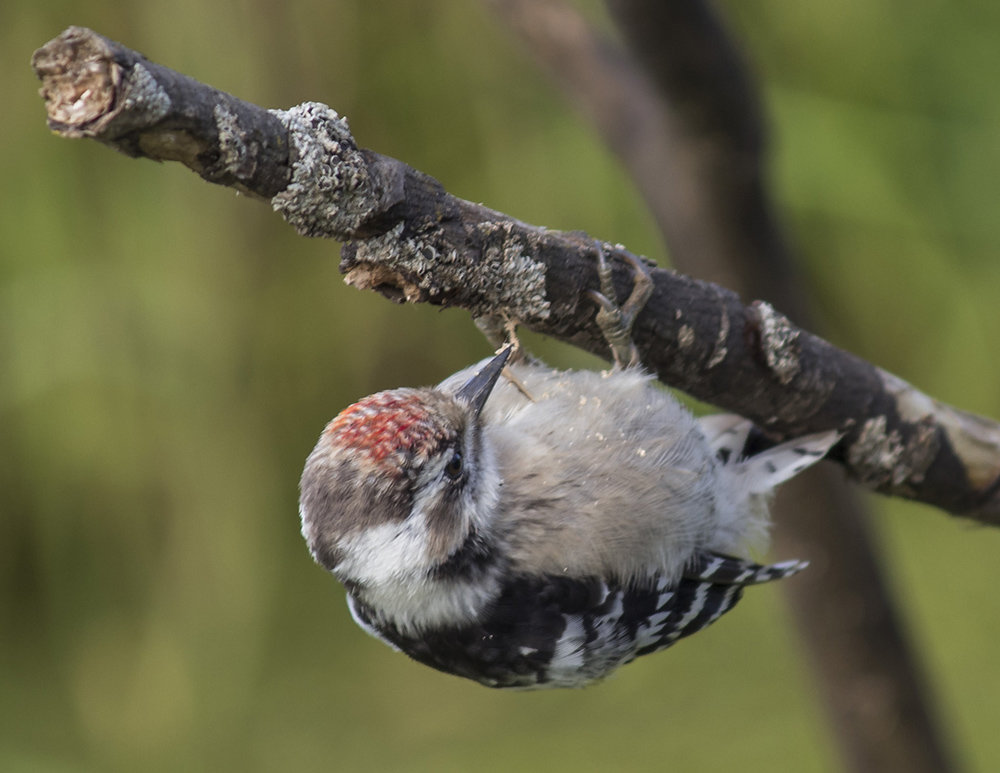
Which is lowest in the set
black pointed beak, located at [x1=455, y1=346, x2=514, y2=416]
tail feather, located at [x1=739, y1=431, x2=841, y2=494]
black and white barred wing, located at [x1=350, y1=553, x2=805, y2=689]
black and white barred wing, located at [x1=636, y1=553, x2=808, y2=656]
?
black and white barred wing, located at [x1=350, y1=553, x2=805, y2=689]

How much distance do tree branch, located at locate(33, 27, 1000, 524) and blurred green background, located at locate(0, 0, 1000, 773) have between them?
156 cm

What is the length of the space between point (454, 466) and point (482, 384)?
0.17 m

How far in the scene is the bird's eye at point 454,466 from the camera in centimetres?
181

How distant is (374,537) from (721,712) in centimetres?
274

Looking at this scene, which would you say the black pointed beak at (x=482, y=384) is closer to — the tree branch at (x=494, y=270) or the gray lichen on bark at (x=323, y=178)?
the tree branch at (x=494, y=270)

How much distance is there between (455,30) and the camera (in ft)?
11.7

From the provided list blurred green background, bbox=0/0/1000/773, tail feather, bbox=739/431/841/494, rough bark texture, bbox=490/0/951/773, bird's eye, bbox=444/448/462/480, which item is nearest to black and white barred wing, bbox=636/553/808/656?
tail feather, bbox=739/431/841/494

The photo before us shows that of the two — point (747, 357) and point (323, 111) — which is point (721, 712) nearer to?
point (747, 357)

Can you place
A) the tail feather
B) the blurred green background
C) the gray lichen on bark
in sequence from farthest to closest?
the blurred green background < the tail feather < the gray lichen on bark

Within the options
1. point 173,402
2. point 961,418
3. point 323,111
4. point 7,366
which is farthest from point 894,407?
point 7,366

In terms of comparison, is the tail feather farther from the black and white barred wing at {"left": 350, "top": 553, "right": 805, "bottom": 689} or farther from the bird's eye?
the bird's eye

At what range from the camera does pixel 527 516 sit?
193 centimetres

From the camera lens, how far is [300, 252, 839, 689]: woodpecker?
5.70 feet

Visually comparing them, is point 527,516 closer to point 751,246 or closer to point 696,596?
point 696,596
